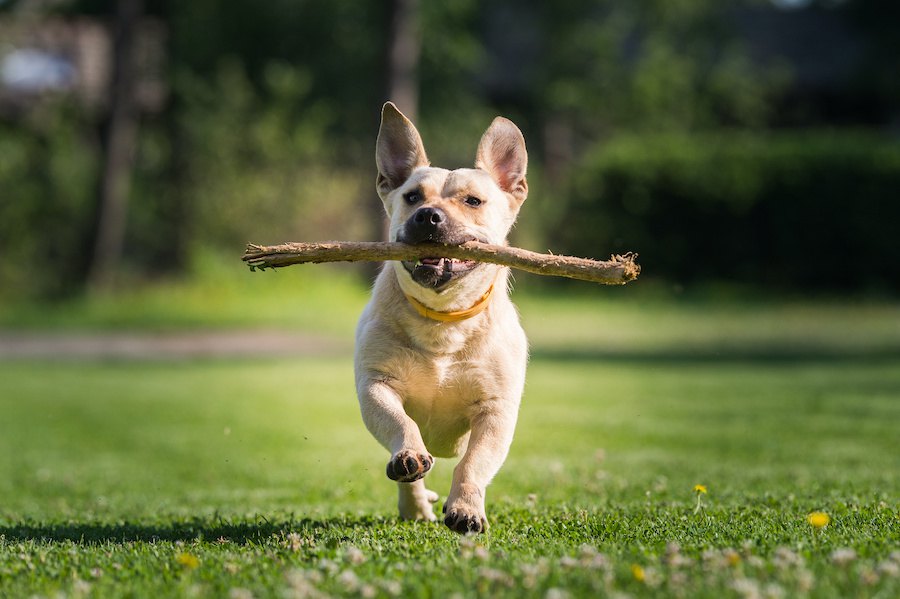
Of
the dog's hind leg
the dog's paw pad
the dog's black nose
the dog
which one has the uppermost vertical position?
the dog's black nose

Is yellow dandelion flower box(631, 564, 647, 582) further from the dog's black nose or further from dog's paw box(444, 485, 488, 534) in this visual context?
the dog's black nose

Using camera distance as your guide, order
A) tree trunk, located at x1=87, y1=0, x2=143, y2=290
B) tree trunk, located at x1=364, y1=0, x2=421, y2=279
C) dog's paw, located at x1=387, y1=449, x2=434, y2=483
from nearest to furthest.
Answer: dog's paw, located at x1=387, y1=449, x2=434, y2=483, tree trunk, located at x1=364, y1=0, x2=421, y2=279, tree trunk, located at x1=87, y1=0, x2=143, y2=290

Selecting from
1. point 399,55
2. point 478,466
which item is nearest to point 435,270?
point 478,466

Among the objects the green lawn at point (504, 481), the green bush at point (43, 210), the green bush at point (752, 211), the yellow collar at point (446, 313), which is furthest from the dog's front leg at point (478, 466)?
the green bush at point (752, 211)

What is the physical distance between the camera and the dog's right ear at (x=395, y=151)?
6941mm

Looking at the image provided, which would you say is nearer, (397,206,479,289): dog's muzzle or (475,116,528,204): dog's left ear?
(397,206,479,289): dog's muzzle

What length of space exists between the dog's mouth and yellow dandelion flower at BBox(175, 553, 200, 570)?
1.77m

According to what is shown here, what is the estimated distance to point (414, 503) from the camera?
681cm

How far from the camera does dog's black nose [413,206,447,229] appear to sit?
19.9 ft

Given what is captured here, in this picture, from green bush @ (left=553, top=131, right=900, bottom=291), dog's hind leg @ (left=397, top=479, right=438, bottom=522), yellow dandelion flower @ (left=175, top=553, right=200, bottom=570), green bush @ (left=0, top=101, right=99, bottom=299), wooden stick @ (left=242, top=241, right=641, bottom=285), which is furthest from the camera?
green bush @ (left=553, top=131, right=900, bottom=291)

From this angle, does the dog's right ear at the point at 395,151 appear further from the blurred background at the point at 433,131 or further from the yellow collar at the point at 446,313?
the blurred background at the point at 433,131

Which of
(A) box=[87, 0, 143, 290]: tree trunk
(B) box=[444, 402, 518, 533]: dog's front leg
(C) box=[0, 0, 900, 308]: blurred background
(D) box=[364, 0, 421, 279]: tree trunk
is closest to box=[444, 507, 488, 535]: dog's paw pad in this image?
(B) box=[444, 402, 518, 533]: dog's front leg

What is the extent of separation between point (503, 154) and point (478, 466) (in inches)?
78.7

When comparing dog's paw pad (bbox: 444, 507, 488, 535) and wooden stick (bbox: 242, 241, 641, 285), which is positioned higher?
wooden stick (bbox: 242, 241, 641, 285)
